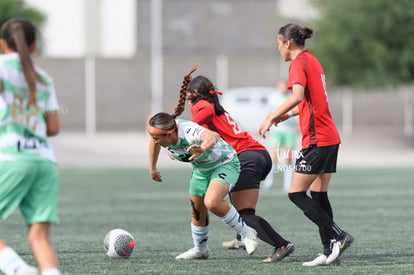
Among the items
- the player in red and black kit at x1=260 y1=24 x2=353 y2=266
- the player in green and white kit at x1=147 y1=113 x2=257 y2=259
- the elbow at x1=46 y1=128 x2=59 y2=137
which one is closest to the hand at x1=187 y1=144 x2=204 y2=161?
the player in green and white kit at x1=147 y1=113 x2=257 y2=259

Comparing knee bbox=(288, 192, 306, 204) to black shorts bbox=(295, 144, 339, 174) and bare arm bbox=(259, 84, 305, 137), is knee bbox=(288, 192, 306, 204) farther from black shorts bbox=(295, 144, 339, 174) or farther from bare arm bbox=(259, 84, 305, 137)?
bare arm bbox=(259, 84, 305, 137)

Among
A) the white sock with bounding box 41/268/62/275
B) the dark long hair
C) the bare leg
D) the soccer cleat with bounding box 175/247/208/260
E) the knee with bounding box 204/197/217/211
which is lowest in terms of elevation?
the soccer cleat with bounding box 175/247/208/260

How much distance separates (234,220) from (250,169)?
575mm

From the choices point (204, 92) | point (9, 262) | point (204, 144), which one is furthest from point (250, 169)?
point (9, 262)

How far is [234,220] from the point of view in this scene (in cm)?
730

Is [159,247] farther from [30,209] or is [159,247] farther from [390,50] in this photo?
[390,50]

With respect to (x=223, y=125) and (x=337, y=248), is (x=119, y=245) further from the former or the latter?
(x=337, y=248)

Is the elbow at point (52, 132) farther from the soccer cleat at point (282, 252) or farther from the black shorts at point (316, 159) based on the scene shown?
the soccer cleat at point (282, 252)

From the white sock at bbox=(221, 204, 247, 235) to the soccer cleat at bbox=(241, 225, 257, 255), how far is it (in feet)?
0.12

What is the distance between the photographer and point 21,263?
516cm

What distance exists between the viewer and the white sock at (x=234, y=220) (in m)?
7.26

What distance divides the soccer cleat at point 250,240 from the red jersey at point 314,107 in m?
0.85

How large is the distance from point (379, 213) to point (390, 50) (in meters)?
18.3

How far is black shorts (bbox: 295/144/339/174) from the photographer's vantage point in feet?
23.3
